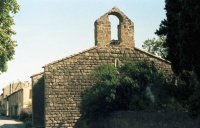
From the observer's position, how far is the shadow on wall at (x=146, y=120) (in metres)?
12.8

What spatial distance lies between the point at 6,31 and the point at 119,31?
11296 millimetres

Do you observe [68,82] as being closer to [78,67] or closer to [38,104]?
[78,67]

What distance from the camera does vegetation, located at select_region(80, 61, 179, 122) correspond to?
19.2 m

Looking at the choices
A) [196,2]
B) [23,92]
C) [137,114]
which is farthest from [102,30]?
[23,92]

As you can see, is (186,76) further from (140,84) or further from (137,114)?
(140,84)

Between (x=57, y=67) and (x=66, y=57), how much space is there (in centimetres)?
101

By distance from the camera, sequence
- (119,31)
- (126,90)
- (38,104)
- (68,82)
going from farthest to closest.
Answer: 1. (38,104)
2. (119,31)
3. (68,82)
4. (126,90)

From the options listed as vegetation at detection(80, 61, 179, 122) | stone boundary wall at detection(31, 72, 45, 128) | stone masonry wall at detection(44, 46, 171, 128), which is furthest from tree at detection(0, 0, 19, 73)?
vegetation at detection(80, 61, 179, 122)

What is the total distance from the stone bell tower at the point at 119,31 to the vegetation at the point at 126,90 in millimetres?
4457

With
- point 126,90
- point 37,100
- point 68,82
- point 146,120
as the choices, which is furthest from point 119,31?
point 146,120

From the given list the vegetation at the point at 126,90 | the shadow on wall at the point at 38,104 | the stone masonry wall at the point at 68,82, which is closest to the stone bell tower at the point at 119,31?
the stone masonry wall at the point at 68,82

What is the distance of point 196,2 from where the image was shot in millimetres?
11039

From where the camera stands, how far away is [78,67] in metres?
24.7

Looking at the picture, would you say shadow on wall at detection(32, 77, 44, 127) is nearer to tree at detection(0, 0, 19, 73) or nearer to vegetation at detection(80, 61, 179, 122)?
tree at detection(0, 0, 19, 73)
